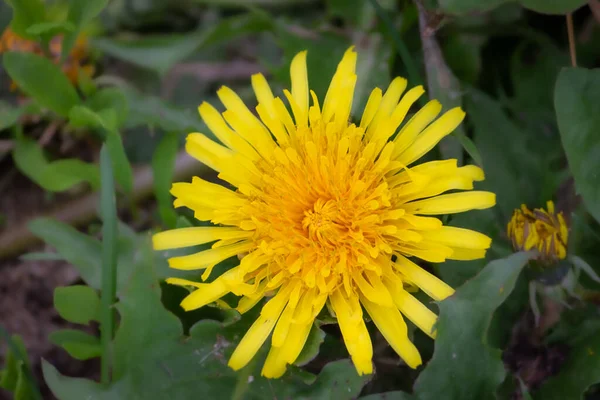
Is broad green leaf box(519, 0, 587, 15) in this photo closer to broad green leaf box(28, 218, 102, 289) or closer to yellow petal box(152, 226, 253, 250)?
yellow petal box(152, 226, 253, 250)

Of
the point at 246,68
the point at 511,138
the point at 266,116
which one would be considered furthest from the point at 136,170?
the point at 511,138

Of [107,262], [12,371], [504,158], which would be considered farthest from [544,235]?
[12,371]

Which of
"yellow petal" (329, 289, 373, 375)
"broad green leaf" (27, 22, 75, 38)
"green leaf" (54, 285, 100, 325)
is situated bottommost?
"green leaf" (54, 285, 100, 325)

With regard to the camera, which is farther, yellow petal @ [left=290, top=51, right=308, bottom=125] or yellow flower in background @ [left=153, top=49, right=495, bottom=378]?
yellow petal @ [left=290, top=51, right=308, bottom=125]

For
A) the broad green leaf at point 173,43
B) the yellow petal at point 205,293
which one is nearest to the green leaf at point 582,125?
the yellow petal at point 205,293

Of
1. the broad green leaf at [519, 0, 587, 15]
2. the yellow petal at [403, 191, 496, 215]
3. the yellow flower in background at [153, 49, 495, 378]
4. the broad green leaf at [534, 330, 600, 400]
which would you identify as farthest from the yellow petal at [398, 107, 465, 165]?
the broad green leaf at [534, 330, 600, 400]

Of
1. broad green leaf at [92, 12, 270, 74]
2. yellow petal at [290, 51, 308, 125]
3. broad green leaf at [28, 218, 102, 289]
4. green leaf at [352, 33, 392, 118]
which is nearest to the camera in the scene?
yellow petal at [290, 51, 308, 125]

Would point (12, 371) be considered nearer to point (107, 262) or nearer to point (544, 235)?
point (107, 262)

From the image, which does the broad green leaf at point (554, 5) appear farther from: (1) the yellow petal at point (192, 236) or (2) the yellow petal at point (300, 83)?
(1) the yellow petal at point (192, 236)
